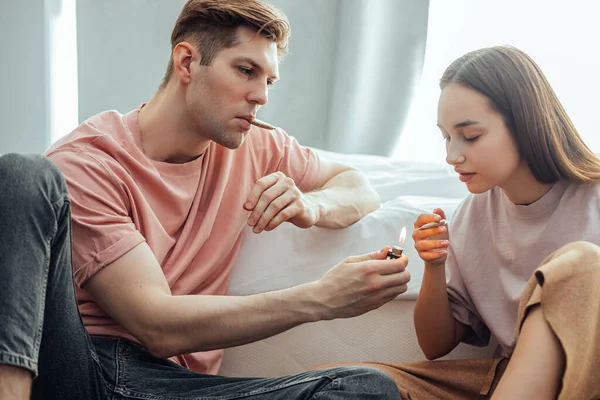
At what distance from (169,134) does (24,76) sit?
1694 mm

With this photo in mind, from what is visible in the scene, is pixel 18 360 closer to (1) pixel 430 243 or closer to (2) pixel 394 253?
(2) pixel 394 253

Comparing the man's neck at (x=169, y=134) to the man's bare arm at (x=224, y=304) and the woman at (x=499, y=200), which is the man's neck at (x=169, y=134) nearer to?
the man's bare arm at (x=224, y=304)

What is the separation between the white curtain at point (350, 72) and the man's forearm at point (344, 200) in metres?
1.41

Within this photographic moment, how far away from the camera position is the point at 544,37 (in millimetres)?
3000

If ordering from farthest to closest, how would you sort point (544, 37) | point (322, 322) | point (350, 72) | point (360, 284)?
1. point (350, 72)
2. point (544, 37)
3. point (322, 322)
4. point (360, 284)

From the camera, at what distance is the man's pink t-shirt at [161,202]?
4.40ft

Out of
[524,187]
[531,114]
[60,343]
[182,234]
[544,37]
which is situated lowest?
[60,343]

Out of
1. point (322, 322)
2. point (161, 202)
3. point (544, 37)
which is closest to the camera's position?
point (161, 202)

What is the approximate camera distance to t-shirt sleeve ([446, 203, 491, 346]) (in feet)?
5.18

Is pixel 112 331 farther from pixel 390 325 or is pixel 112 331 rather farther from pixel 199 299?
pixel 390 325

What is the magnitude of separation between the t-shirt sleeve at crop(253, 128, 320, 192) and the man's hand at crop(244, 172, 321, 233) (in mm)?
180

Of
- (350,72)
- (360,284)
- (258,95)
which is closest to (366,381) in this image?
(360,284)

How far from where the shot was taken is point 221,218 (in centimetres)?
161

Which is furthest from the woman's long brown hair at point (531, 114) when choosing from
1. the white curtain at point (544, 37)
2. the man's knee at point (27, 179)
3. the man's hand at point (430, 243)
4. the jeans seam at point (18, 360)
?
the white curtain at point (544, 37)
